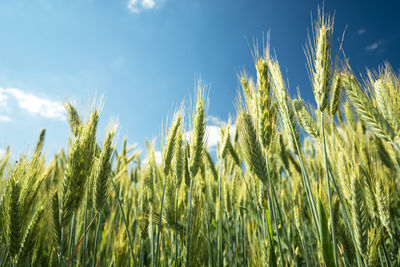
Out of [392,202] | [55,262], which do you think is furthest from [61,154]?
[392,202]

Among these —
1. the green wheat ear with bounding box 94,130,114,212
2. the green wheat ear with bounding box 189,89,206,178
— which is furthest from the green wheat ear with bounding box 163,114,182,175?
the green wheat ear with bounding box 94,130,114,212

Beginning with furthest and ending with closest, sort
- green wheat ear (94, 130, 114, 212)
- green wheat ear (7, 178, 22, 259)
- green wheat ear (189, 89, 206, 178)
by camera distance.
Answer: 1. green wheat ear (189, 89, 206, 178)
2. green wheat ear (94, 130, 114, 212)
3. green wheat ear (7, 178, 22, 259)

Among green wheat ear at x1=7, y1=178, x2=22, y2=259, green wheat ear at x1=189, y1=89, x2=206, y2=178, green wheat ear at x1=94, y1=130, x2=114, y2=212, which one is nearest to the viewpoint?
green wheat ear at x1=7, y1=178, x2=22, y2=259

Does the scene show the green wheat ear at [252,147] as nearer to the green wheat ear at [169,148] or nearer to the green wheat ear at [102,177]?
the green wheat ear at [169,148]

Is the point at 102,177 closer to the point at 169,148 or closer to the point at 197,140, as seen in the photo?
the point at 169,148

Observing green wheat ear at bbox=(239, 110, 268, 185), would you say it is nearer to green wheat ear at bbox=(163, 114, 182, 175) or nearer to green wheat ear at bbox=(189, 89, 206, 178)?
green wheat ear at bbox=(189, 89, 206, 178)

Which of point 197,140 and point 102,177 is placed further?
point 197,140

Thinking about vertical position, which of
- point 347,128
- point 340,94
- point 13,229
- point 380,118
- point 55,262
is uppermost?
point 347,128

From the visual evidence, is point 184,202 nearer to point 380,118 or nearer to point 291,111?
point 291,111

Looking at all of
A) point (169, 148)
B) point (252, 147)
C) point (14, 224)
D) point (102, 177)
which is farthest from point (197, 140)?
point (14, 224)

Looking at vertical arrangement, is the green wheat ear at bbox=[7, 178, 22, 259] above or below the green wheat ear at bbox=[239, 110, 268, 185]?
below

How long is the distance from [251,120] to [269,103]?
0.15 meters

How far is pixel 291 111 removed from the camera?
153 cm

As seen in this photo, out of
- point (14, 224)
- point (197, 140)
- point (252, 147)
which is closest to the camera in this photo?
point (14, 224)
